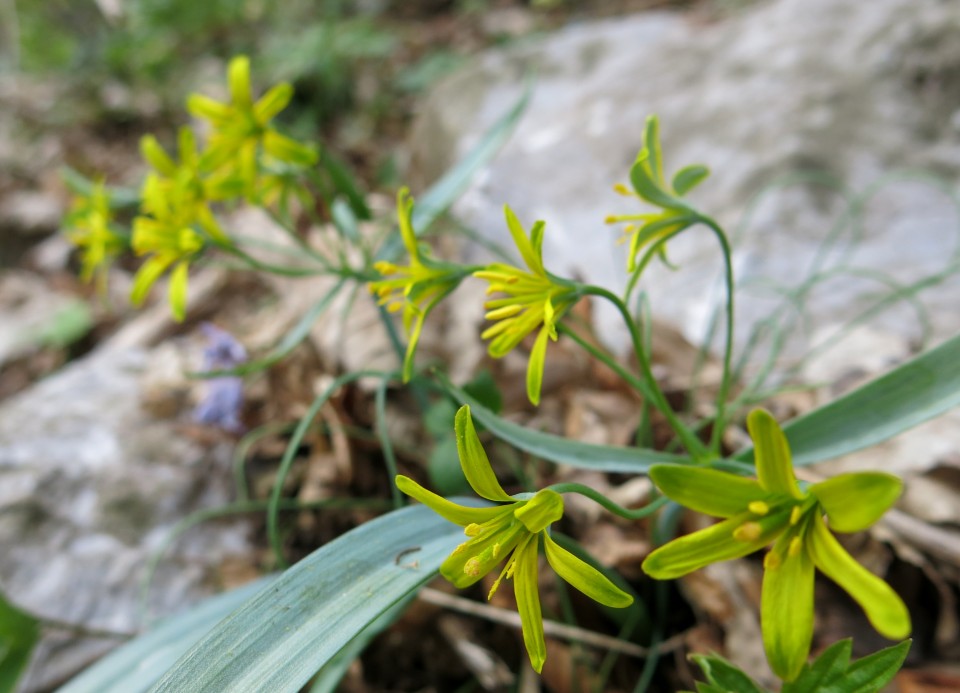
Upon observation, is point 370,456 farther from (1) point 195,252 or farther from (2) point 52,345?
(2) point 52,345

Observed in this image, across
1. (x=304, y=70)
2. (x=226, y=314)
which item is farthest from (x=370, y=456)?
(x=304, y=70)

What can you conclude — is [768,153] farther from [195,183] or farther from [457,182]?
[195,183]

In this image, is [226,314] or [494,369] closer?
[494,369]

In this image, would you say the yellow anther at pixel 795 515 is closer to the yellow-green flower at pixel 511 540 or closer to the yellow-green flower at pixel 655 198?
the yellow-green flower at pixel 511 540

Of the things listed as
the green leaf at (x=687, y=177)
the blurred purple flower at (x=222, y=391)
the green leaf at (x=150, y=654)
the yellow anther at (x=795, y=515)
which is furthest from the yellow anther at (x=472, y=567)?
the blurred purple flower at (x=222, y=391)

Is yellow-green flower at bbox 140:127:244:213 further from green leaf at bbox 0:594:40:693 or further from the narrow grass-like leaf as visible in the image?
green leaf at bbox 0:594:40:693
